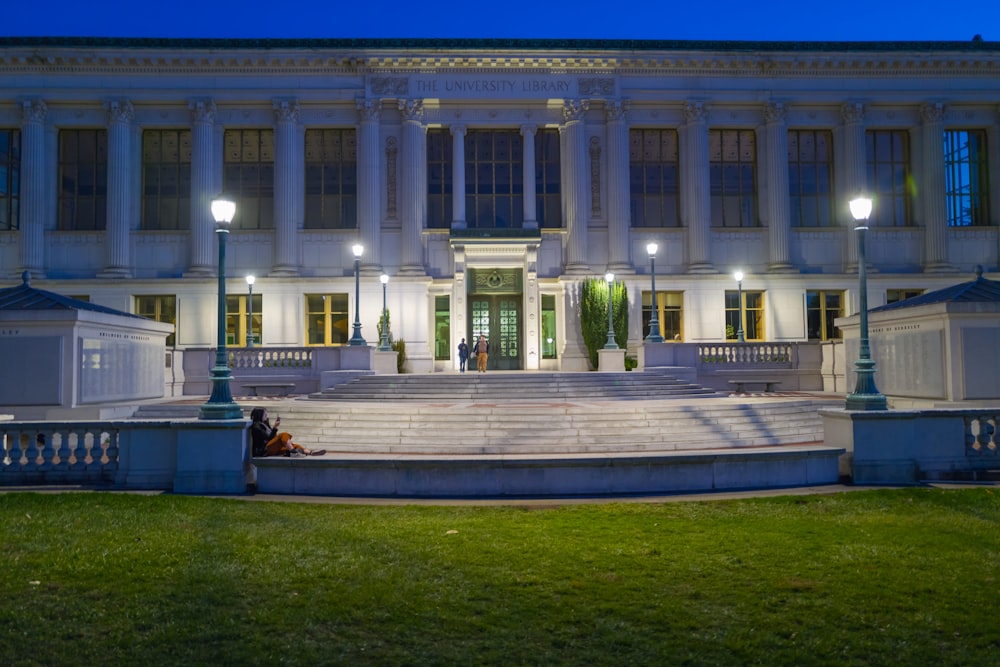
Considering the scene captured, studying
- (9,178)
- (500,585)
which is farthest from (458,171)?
(500,585)

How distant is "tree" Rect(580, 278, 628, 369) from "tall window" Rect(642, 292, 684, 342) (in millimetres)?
2399

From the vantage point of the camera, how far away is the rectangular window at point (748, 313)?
3962cm

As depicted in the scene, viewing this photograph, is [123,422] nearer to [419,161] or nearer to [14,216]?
[419,161]

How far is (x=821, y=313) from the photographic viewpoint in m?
39.7

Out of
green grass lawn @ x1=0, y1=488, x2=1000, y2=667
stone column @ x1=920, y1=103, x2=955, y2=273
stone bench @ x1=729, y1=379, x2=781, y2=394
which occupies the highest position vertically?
stone column @ x1=920, y1=103, x2=955, y2=273

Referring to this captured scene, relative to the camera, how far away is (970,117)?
40.5m

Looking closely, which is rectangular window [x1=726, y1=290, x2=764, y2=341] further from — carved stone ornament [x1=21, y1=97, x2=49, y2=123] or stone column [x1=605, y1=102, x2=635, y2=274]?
carved stone ornament [x1=21, y1=97, x2=49, y2=123]

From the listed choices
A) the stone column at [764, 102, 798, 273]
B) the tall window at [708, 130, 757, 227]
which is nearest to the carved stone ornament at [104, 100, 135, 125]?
the tall window at [708, 130, 757, 227]

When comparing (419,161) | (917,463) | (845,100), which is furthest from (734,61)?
(917,463)

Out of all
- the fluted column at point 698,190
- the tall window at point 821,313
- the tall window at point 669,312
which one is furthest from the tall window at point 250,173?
the tall window at point 821,313

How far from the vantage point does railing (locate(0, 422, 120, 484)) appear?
13.6 metres

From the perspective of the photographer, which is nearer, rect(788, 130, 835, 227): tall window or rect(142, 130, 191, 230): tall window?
rect(142, 130, 191, 230): tall window

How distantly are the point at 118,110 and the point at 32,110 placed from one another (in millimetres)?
3982

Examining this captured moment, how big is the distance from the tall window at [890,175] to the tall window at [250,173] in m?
30.1
